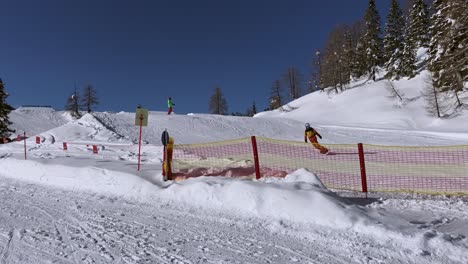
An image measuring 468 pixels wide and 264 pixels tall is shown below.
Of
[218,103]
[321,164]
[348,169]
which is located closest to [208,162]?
[321,164]

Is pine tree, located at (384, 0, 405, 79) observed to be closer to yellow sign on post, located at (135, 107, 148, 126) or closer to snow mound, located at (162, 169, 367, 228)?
yellow sign on post, located at (135, 107, 148, 126)

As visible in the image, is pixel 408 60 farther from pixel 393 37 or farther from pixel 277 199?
pixel 277 199

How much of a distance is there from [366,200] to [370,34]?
5529cm

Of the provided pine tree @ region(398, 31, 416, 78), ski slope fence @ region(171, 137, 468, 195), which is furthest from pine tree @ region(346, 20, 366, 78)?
ski slope fence @ region(171, 137, 468, 195)

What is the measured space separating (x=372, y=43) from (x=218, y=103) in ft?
119

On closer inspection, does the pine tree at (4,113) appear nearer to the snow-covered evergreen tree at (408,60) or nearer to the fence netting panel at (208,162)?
the fence netting panel at (208,162)

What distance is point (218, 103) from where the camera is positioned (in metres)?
80.1

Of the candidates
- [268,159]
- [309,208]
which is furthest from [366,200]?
[268,159]

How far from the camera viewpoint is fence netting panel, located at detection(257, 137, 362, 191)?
9230 mm

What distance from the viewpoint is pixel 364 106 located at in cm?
4794

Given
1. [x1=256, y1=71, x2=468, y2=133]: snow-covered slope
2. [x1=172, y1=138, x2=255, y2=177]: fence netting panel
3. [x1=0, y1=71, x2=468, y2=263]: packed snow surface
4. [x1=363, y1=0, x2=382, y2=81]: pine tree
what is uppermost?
[x1=363, y1=0, x2=382, y2=81]: pine tree

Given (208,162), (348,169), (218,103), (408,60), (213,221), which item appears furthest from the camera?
(218,103)

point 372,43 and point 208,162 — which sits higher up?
point 372,43

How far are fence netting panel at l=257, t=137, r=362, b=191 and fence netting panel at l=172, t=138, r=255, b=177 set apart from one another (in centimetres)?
61
